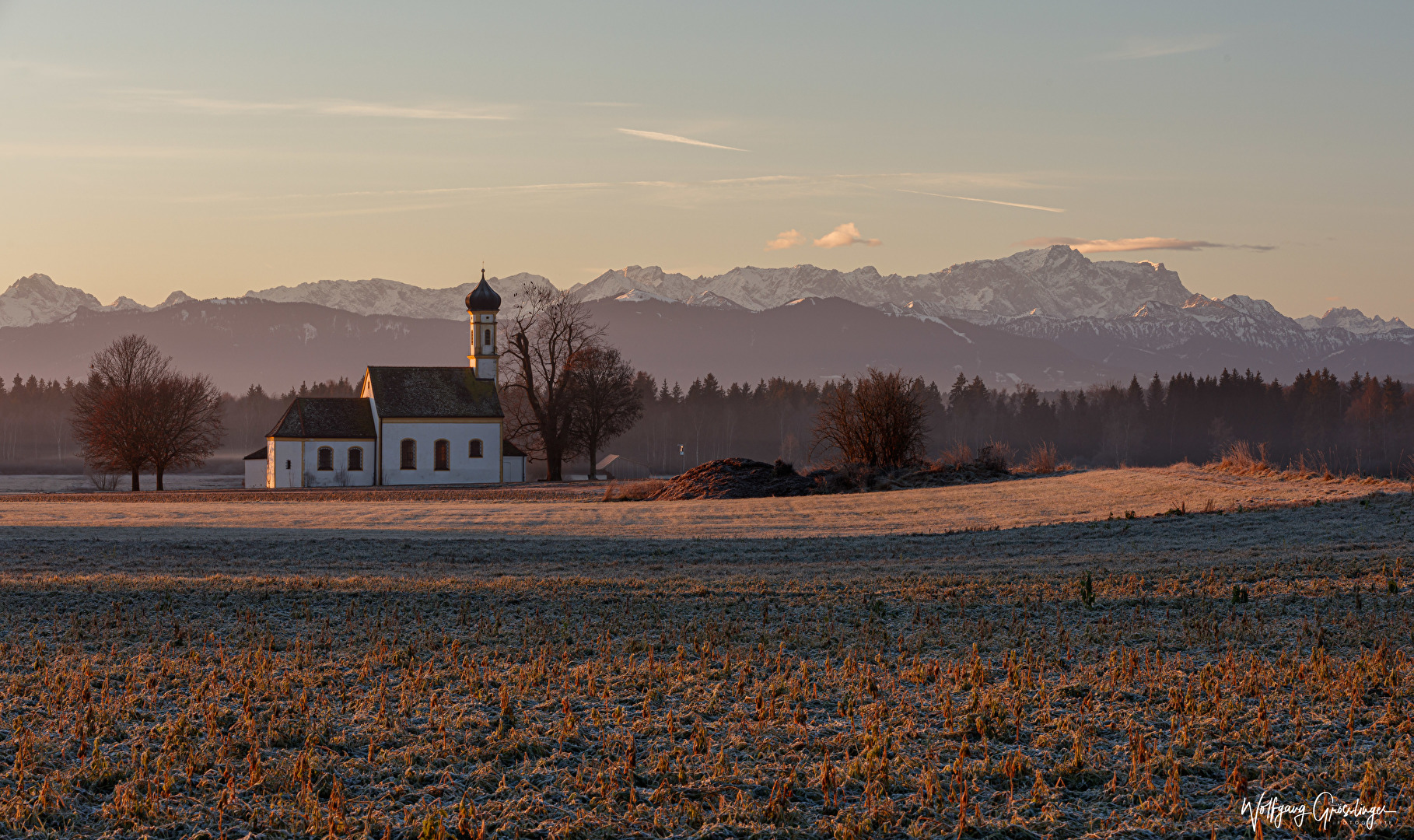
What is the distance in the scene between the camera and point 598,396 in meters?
70.6

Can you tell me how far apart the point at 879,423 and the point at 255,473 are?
155 feet

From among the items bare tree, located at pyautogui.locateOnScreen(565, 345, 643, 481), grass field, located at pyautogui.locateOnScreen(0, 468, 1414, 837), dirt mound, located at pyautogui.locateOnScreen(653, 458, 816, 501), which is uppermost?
bare tree, located at pyautogui.locateOnScreen(565, 345, 643, 481)

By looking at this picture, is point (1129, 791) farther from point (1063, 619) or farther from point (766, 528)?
point (766, 528)

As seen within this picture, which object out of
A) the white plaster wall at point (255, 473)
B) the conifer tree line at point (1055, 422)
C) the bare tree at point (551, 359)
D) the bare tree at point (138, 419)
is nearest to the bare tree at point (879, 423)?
the bare tree at point (551, 359)

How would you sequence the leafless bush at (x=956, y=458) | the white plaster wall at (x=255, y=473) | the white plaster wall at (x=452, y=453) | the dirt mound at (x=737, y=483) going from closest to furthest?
1. the dirt mound at (x=737, y=483)
2. the leafless bush at (x=956, y=458)
3. the white plaster wall at (x=452, y=453)
4. the white plaster wall at (x=255, y=473)

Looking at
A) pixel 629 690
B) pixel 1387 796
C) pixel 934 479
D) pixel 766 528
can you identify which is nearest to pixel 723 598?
pixel 629 690

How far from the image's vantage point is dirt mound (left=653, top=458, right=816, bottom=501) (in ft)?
134

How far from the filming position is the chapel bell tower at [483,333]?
74250 millimetres

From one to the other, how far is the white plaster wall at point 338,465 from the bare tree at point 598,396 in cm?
1273

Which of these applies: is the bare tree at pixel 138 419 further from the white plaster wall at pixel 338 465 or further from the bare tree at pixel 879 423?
the bare tree at pixel 879 423

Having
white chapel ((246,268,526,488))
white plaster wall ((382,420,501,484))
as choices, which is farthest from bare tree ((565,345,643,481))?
white plaster wall ((382,420,501,484))

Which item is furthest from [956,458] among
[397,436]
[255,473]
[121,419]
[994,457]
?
[255,473]

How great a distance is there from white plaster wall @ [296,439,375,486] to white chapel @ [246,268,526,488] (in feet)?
0.15

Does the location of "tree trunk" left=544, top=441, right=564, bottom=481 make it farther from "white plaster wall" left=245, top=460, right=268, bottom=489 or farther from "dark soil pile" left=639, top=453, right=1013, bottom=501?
"dark soil pile" left=639, top=453, right=1013, bottom=501
